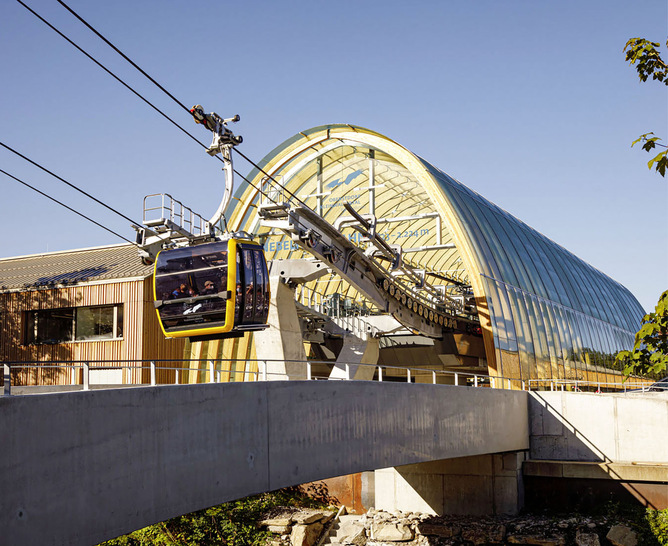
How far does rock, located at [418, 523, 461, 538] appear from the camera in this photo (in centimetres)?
2545

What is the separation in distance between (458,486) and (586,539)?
5.05 m

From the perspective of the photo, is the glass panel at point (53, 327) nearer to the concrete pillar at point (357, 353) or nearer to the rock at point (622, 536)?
the concrete pillar at point (357, 353)

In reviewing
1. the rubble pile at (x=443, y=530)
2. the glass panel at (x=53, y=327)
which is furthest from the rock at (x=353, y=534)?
the glass panel at (x=53, y=327)

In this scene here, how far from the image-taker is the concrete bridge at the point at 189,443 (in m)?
10.3

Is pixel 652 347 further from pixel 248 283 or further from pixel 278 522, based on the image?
pixel 278 522

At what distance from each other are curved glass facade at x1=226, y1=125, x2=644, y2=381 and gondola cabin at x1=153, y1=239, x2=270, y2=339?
22.5ft

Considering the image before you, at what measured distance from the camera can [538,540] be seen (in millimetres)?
23844

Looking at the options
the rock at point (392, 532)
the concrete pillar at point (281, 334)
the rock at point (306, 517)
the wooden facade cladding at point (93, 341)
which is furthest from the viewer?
the wooden facade cladding at point (93, 341)

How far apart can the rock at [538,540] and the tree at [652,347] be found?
12045 mm

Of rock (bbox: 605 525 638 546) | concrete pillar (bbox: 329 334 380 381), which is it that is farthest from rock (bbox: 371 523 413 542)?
rock (bbox: 605 525 638 546)

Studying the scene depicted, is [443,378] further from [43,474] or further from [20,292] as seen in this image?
[43,474]

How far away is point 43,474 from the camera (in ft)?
33.9

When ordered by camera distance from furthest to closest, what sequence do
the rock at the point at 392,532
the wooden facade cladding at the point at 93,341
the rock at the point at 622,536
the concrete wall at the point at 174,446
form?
the wooden facade cladding at the point at 93,341
the rock at the point at 392,532
the rock at the point at 622,536
the concrete wall at the point at 174,446

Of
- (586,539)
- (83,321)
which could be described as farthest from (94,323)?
(586,539)
